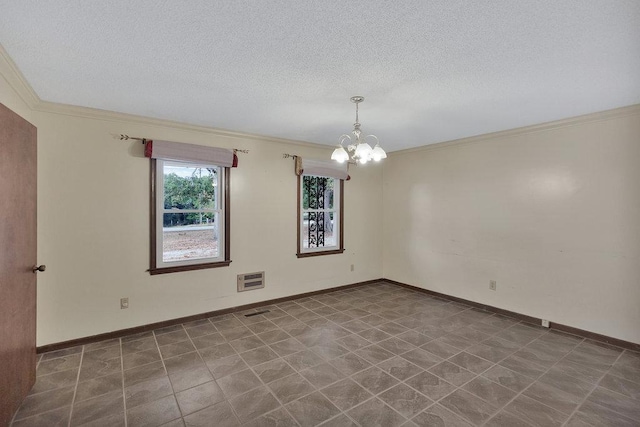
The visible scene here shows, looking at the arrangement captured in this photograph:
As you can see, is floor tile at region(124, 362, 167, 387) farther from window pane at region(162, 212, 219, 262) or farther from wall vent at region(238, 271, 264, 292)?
wall vent at region(238, 271, 264, 292)

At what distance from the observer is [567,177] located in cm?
353

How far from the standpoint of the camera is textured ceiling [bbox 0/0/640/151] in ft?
5.33

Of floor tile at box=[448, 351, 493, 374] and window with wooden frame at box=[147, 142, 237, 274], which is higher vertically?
window with wooden frame at box=[147, 142, 237, 274]

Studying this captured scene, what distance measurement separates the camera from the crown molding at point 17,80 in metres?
2.11

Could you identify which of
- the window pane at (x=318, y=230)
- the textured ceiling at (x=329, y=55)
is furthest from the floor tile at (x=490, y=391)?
the window pane at (x=318, y=230)

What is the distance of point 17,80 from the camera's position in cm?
242

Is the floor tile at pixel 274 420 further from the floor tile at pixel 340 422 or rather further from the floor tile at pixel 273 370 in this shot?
the floor tile at pixel 273 370

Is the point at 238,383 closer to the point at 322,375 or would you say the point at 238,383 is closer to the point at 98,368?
the point at 322,375

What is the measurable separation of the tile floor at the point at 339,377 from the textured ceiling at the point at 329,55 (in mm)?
2402

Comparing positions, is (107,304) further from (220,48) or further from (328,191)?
(328,191)

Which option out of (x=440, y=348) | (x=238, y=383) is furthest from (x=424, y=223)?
(x=238, y=383)

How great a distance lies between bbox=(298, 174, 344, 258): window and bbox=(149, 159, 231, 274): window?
1207 mm

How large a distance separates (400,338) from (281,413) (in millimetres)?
1659

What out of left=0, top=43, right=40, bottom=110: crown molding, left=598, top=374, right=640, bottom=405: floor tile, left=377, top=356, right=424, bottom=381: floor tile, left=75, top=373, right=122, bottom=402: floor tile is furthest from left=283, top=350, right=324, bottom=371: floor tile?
left=0, top=43, right=40, bottom=110: crown molding
